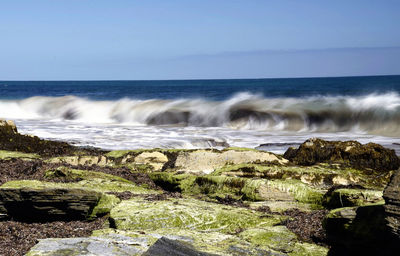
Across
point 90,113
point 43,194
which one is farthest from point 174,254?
point 90,113

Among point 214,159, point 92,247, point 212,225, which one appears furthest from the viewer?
point 214,159

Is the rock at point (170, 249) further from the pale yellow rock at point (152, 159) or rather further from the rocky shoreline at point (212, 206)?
the pale yellow rock at point (152, 159)

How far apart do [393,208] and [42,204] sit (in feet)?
14.4

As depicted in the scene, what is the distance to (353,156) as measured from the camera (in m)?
9.98

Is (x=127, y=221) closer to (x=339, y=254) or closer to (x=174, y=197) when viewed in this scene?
(x=174, y=197)

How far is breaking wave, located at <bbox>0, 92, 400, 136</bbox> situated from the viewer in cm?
2977

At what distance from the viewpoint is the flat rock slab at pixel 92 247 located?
4.27 metres

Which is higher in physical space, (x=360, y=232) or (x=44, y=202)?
(x=360, y=232)

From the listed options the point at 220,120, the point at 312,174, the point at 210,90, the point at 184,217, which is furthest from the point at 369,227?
the point at 210,90

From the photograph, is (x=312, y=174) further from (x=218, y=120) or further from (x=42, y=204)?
(x=218, y=120)

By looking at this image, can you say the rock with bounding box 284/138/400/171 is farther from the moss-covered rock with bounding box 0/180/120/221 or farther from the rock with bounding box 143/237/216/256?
the rock with bounding box 143/237/216/256

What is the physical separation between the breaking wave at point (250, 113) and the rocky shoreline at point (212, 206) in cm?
1848

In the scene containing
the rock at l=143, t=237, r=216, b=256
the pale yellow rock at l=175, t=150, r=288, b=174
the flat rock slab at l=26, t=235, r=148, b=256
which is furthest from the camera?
the pale yellow rock at l=175, t=150, r=288, b=174

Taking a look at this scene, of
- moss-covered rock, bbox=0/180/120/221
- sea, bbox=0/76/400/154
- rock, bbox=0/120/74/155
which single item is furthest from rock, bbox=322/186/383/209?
sea, bbox=0/76/400/154
